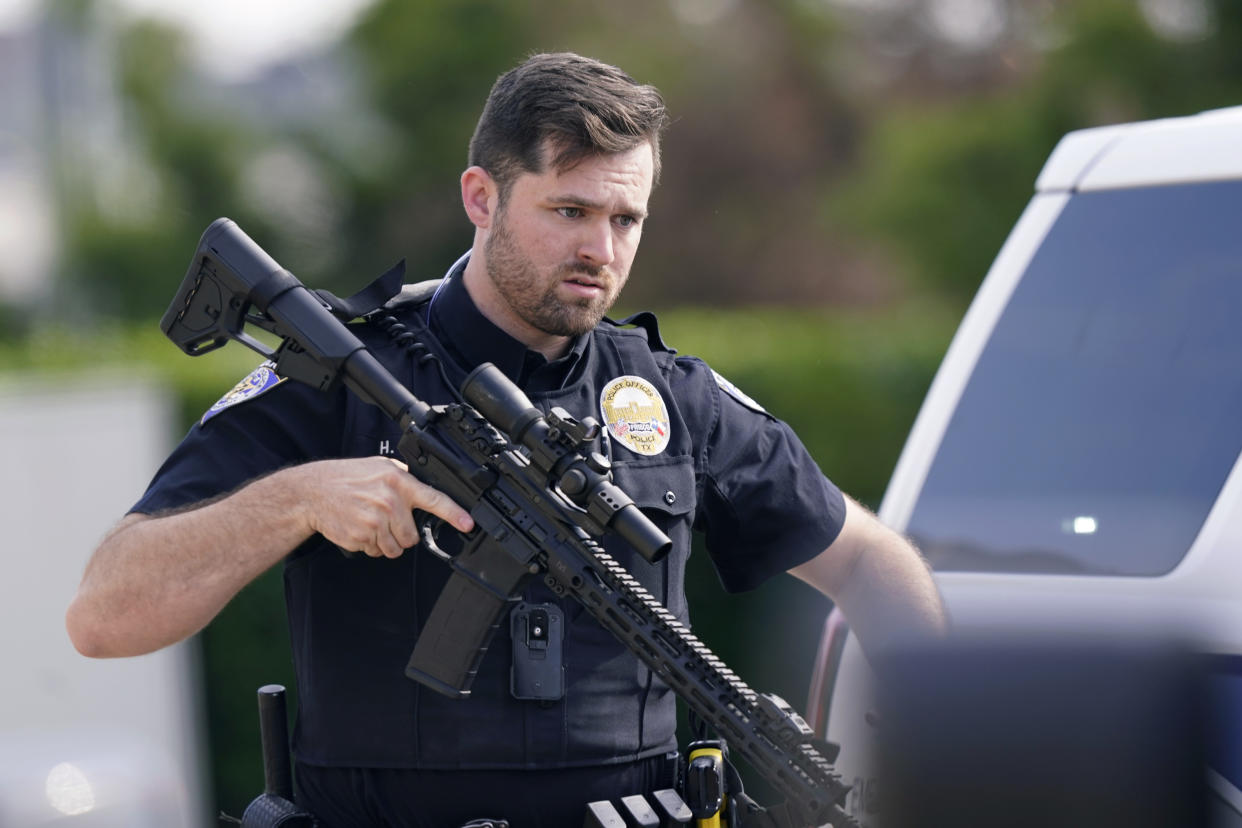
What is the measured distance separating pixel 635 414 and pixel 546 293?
0.28m

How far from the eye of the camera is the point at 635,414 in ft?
9.47

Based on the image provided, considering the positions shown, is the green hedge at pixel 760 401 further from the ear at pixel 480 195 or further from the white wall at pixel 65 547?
the ear at pixel 480 195

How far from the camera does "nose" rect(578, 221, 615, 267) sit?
273 centimetres

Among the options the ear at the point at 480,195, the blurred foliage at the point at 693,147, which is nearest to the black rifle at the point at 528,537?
the ear at the point at 480,195

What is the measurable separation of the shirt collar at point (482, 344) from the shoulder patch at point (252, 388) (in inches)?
12.4

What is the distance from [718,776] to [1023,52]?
1154 inches

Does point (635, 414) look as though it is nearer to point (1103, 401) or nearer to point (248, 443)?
point (248, 443)

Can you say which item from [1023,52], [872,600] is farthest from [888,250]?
[872,600]

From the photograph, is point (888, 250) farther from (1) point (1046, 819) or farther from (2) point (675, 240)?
(1) point (1046, 819)

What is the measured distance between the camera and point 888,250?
2578 centimetres

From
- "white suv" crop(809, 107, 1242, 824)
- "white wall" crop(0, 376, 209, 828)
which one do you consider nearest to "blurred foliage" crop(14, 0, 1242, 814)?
"white wall" crop(0, 376, 209, 828)

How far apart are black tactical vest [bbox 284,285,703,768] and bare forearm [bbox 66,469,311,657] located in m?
0.17

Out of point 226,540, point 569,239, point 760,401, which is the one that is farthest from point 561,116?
point 760,401

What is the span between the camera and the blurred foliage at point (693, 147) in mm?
22406
